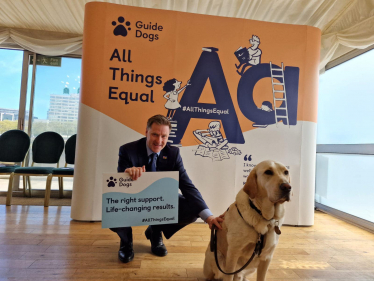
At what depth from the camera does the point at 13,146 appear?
13.4 feet

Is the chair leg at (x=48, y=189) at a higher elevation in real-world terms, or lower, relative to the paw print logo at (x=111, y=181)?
lower

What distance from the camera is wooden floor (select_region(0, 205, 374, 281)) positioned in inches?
71.4

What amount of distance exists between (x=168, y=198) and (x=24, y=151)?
344 centimetres

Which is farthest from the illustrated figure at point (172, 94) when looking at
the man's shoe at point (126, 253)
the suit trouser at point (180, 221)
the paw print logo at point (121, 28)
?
the man's shoe at point (126, 253)

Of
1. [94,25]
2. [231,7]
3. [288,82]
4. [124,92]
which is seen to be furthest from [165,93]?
[231,7]

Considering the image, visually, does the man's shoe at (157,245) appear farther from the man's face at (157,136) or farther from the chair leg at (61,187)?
the chair leg at (61,187)

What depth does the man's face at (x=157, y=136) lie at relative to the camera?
1905 mm

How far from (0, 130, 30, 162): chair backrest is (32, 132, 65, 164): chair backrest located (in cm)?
15

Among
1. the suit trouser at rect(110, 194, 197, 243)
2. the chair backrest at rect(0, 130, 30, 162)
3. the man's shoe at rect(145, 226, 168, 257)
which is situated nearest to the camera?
the suit trouser at rect(110, 194, 197, 243)

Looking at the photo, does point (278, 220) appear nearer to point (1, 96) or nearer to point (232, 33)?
point (232, 33)

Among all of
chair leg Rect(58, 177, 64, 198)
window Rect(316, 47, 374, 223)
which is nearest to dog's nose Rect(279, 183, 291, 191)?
window Rect(316, 47, 374, 223)

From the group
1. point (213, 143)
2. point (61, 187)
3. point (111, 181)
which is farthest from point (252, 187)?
point (61, 187)

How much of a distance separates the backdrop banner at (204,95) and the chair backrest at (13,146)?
179 centimetres

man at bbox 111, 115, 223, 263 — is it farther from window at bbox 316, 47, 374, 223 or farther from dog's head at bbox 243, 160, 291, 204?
window at bbox 316, 47, 374, 223
